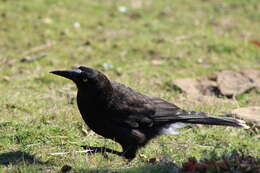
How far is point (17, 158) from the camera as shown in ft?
17.1

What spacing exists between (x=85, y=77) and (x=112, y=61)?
4.18 meters

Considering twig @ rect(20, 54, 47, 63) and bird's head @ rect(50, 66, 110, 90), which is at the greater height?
twig @ rect(20, 54, 47, 63)

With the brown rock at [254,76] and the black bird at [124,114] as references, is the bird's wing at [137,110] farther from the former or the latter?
the brown rock at [254,76]

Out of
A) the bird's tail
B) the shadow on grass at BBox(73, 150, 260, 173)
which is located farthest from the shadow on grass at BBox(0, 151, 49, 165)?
the bird's tail

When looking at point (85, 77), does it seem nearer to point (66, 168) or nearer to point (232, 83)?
point (66, 168)

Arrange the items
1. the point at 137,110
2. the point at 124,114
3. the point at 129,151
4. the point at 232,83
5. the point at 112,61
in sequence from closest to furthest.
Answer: the point at 129,151 < the point at 124,114 < the point at 137,110 < the point at 232,83 < the point at 112,61

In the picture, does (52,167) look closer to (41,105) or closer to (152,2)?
(41,105)

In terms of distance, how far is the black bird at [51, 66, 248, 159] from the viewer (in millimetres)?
5410

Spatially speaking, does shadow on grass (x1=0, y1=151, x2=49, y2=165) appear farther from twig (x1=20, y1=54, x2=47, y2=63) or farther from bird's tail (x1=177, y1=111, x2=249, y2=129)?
twig (x1=20, y1=54, x2=47, y2=63)

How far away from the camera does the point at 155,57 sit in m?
9.88

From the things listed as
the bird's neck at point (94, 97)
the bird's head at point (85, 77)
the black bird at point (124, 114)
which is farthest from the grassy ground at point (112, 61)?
the bird's head at point (85, 77)

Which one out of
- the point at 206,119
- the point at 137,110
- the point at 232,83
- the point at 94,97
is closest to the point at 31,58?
the point at 232,83

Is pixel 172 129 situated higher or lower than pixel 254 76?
lower

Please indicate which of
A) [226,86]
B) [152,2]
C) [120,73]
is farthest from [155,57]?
[152,2]
